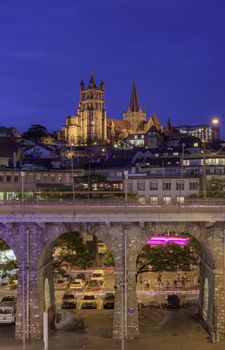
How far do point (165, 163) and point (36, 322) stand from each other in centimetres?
7836

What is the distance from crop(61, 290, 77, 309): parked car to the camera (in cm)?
5809

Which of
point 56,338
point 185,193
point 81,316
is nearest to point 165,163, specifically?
point 185,193

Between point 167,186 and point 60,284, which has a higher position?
point 167,186

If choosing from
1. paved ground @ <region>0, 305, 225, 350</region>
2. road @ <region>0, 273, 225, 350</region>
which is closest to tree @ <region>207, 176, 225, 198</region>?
road @ <region>0, 273, 225, 350</region>

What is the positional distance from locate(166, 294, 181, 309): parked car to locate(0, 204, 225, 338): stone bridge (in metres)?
11.0

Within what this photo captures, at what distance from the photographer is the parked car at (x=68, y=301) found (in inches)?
2287

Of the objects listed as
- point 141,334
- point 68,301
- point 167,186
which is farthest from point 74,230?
point 167,186

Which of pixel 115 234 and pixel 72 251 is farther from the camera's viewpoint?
pixel 72 251

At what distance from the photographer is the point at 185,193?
105 meters

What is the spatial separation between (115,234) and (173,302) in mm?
16059

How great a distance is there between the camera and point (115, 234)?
4647 cm

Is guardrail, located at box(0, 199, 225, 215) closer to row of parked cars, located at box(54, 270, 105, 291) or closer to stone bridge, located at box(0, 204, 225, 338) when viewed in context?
stone bridge, located at box(0, 204, 225, 338)

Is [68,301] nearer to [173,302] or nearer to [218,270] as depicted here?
[173,302]

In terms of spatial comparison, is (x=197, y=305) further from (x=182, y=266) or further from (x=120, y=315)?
(x=120, y=315)
